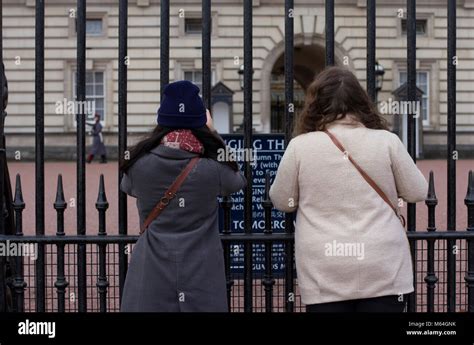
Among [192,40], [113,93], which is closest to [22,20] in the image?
[113,93]

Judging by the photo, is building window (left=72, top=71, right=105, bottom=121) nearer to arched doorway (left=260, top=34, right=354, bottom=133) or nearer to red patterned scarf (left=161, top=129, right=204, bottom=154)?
arched doorway (left=260, top=34, right=354, bottom=133)

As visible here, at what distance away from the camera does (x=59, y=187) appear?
4566 mm

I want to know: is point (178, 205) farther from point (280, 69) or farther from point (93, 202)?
point (280, 69)

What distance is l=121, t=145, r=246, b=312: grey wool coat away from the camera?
380 centimetres

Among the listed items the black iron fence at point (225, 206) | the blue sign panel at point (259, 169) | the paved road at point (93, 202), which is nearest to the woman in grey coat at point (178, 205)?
the black iron fence at point (225, 206)

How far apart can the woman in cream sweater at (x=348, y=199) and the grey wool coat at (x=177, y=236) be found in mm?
383

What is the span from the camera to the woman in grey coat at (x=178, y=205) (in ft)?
12.5

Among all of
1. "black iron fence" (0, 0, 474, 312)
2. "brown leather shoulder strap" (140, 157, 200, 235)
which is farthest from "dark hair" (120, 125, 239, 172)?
"black iron fence" (0, 0, 474, 312)

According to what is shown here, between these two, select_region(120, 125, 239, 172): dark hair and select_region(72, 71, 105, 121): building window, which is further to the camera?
select_region(72, 71, 105, 121): building window

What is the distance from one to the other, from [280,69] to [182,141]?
30375mm

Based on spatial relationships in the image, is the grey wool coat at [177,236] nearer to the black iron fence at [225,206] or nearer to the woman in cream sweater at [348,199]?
the woman in cream sweater at [348,199]

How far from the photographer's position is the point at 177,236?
383 cm

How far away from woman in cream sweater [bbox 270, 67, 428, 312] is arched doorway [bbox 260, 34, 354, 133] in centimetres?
1973

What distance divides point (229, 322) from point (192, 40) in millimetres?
24641
